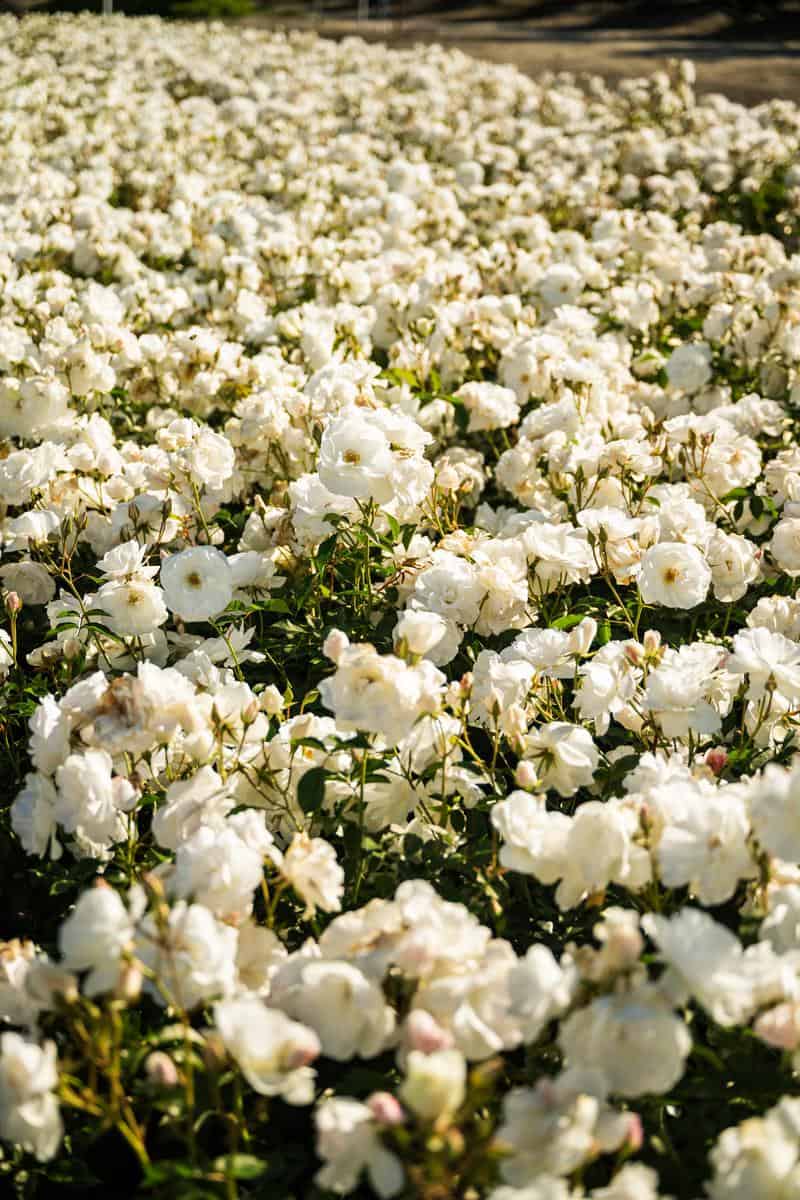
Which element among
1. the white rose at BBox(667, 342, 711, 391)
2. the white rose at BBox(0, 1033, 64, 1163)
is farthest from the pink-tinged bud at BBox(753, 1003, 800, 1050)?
the white rose at BBox(667, 342, 711, 391)

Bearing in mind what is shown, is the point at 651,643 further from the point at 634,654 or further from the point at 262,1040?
the point at 262,1040

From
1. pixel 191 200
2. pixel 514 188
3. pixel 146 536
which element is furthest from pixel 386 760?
pixel 514 188

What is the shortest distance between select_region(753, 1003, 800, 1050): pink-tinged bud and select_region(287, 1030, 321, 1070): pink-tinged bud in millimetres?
561

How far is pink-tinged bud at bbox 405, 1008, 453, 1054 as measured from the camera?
133 centimetres

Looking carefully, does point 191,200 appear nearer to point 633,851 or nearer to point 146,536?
point 146,536

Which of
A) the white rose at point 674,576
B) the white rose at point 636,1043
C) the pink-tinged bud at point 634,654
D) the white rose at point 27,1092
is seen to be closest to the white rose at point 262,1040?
the white rose at point 27,1092

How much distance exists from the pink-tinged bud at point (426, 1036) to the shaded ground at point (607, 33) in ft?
37.2

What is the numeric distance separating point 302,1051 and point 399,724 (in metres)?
0.56

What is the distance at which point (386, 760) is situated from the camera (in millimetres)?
2109

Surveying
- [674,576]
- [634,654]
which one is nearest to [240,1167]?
[634,654]

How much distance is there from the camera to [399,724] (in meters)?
1.78

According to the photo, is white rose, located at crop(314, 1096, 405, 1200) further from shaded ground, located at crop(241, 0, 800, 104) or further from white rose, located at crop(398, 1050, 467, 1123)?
shaded ground, located at crop(241, 0, 800, 104)

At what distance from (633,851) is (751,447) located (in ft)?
6.46

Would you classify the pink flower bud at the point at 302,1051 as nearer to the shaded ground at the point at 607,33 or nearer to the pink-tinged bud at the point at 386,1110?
the pink-tinged bud at the point at 386,1110
